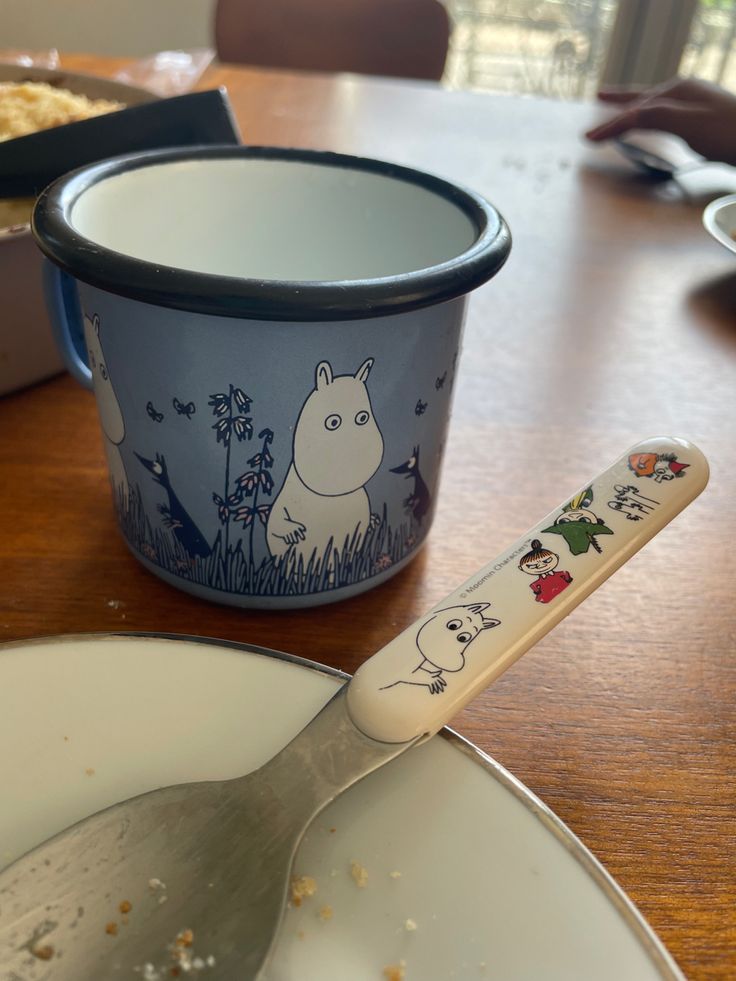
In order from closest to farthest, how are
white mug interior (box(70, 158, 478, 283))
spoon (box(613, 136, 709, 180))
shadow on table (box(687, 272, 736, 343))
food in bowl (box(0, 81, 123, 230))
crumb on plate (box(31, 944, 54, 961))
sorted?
crumb on plate (box(31, 944, 54, 961)) → white mug interior (box(70, 158, 478, 283)) → food in bowl (box(0, 81, 123, 230)) → shadow on table (box(687, 272, 736, 343)) → spoon (box(613, 136, 709, 180))

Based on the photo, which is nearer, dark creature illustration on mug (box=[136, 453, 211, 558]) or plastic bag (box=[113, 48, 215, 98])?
dark creature illustration on mug (box=[136, 453, 211, 558])

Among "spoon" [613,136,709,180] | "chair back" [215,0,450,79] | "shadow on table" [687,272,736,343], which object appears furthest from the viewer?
"chair back" [215,0,450,79]

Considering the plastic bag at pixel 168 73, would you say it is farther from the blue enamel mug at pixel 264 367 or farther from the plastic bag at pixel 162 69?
the blue enamel mug at pixel 264 367

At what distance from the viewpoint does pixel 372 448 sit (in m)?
0.29

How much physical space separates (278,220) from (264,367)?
0.49 feet

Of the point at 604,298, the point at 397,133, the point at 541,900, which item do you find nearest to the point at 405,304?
the point at 541,900

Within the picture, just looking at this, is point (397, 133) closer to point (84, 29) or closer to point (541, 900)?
point (541, 900)

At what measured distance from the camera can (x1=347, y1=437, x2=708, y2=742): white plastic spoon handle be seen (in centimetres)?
23

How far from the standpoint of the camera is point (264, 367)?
263mm

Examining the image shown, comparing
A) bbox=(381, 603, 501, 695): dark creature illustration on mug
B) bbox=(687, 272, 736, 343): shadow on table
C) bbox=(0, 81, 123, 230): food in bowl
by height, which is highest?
bbox=(0, 81, 123, 230): food in bowl

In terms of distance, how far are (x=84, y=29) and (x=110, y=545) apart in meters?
2.11

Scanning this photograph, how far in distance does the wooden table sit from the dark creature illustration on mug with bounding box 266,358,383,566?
0.12ft

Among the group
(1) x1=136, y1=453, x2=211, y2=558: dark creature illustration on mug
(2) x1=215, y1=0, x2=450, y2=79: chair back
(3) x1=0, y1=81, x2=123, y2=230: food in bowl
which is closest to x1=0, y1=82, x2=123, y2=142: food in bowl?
(3) x1=0, y1=81, x2=123, y2=230: food in bowl

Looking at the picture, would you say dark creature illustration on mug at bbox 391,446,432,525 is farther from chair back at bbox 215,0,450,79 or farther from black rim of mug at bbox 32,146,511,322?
chair back at bbox 215,0,450,79
